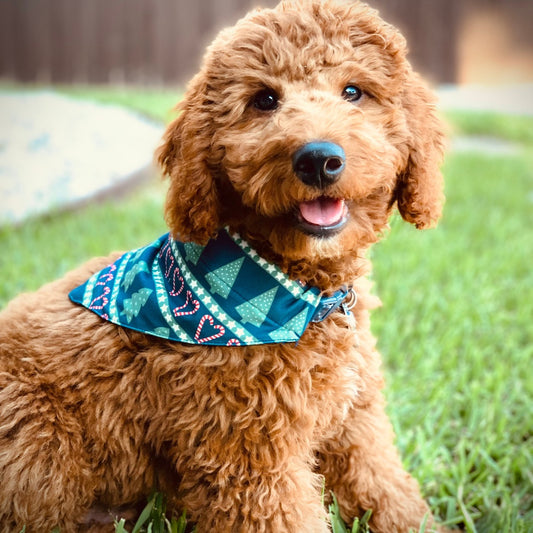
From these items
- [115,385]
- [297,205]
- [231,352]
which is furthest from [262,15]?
[115,385]

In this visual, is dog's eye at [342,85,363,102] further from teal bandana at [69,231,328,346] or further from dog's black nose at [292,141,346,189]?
teal bandana at [69,231,328,346]

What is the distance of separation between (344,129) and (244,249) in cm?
56

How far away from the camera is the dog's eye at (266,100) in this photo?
2109 mm

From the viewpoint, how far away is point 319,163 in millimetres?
1818

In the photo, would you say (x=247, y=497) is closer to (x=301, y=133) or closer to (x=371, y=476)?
(x=371, y=476)

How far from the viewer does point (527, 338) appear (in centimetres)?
433

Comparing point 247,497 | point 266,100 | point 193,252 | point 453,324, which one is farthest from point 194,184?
point 453,324

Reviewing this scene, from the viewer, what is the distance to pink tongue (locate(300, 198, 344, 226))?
A: 1955 millimetres

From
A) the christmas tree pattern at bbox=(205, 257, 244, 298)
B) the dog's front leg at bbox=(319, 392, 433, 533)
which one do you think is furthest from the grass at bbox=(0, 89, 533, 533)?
the christmas tree pattern at bbox=(205, 257, 244, 298)

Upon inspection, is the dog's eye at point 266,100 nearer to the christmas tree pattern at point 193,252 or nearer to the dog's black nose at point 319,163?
the dog's black nose at point 319,163

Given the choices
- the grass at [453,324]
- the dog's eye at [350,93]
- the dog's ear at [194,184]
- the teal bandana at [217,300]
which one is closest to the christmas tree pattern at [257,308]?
the teal bandana at [217,300]

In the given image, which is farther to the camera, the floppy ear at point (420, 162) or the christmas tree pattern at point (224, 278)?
the floppy ear at point (420, 162)

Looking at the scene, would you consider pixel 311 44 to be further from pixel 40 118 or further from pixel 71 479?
pixel 40 118

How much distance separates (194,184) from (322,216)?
465mm
